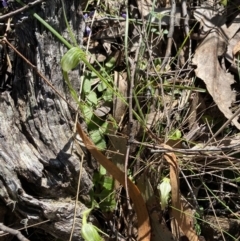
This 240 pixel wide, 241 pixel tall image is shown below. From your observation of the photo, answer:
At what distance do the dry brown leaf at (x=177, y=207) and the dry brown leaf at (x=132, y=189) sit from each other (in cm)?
11

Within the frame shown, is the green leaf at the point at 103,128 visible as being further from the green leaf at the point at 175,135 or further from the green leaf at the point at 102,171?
the green leaf at the point at 175,135

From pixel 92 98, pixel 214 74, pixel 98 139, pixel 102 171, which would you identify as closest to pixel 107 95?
pixel 92 98

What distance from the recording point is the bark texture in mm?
1620

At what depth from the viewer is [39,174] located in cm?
163

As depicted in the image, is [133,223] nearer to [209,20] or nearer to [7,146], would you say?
[7,146]

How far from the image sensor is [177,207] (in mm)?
1788

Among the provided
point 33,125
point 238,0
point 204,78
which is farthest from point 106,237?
point 238,0

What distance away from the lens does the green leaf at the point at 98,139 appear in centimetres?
180

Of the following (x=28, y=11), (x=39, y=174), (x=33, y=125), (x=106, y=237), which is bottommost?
(x=106, y=237)

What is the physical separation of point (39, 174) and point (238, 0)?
42.4 inches

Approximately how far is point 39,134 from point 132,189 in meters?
0.38

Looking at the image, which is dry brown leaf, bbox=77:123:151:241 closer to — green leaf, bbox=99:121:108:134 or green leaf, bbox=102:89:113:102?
green leaf, bbox=99:121:108:134

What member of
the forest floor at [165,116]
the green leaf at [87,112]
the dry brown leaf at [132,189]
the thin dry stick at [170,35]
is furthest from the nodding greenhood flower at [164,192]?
the thin dry stick at [170,35]

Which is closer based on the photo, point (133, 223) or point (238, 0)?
point (133, 223)
